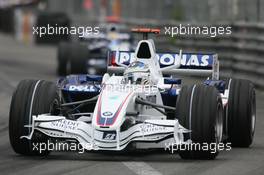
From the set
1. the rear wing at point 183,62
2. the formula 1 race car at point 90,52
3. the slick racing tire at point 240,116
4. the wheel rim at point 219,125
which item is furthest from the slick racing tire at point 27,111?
the formula 1 race car at point 90,52

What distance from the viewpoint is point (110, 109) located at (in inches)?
446

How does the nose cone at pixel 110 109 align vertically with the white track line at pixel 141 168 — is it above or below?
above

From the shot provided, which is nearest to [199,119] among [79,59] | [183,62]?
[183,62]

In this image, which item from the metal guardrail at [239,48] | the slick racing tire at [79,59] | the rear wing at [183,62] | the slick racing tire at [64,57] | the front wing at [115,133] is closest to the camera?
the front wing at [115,133]

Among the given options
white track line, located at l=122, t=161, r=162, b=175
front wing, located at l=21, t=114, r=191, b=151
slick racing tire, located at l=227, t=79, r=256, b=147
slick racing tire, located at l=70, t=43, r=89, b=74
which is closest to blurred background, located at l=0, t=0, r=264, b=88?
slick racing tire, located at l=70, t=43, r=89, b=74

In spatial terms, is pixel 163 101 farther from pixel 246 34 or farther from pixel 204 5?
pixel 204 5

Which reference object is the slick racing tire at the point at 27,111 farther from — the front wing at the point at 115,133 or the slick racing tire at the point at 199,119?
the slick racing tire at the point at 199,119

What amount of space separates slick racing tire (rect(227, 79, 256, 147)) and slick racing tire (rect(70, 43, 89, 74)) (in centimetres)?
1335

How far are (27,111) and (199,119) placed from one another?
6.53 feet

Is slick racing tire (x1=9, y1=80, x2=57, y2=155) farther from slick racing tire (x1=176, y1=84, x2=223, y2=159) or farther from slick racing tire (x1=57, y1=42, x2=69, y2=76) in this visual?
slick racing tire (x1=57, y1=42, x2=69, y2=76)

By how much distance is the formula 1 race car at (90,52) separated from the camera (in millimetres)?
26469

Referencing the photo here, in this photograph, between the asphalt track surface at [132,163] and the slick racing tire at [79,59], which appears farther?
the slick racing tire at [79,59]

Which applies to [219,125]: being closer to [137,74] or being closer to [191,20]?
[137,74]

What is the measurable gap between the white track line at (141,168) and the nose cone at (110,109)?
0.44m
